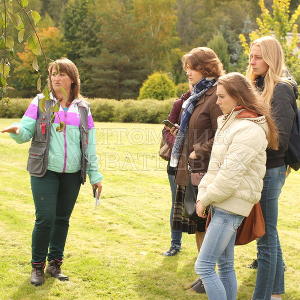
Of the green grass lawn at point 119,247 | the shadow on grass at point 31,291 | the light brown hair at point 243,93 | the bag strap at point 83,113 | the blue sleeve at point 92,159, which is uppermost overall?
the light brown hair at point 243,93

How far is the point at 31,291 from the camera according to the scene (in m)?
4.47

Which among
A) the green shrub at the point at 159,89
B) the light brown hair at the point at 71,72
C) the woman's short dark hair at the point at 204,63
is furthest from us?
the green shrub at the point at 159,89

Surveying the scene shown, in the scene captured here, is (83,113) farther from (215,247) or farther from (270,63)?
(215,247)

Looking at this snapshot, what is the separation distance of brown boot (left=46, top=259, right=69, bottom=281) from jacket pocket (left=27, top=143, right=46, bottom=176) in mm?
915

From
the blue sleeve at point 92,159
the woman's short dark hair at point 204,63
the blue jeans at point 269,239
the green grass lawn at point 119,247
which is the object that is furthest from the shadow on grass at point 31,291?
the woman's short dark hair at point 204,63

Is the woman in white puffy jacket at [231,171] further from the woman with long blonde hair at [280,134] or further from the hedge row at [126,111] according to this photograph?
the hedge row at [126,111]

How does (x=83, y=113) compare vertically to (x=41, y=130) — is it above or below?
above

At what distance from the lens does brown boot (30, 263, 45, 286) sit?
4586 millimetres

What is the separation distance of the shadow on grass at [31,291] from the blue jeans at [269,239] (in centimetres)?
177

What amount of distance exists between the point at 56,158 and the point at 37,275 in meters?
1.07

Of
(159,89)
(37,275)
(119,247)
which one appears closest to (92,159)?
(37,275)

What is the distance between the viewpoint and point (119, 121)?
86.2 feet

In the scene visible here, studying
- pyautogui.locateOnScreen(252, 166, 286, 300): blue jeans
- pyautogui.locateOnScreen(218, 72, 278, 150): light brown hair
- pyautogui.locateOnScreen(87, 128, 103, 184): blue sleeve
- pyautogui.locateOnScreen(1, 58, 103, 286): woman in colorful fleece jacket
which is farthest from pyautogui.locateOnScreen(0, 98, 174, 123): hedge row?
pyautogui.locateOnScreen(218, 72, 278, 150): light brown hair

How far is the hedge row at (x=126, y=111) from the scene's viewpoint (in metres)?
25.4
